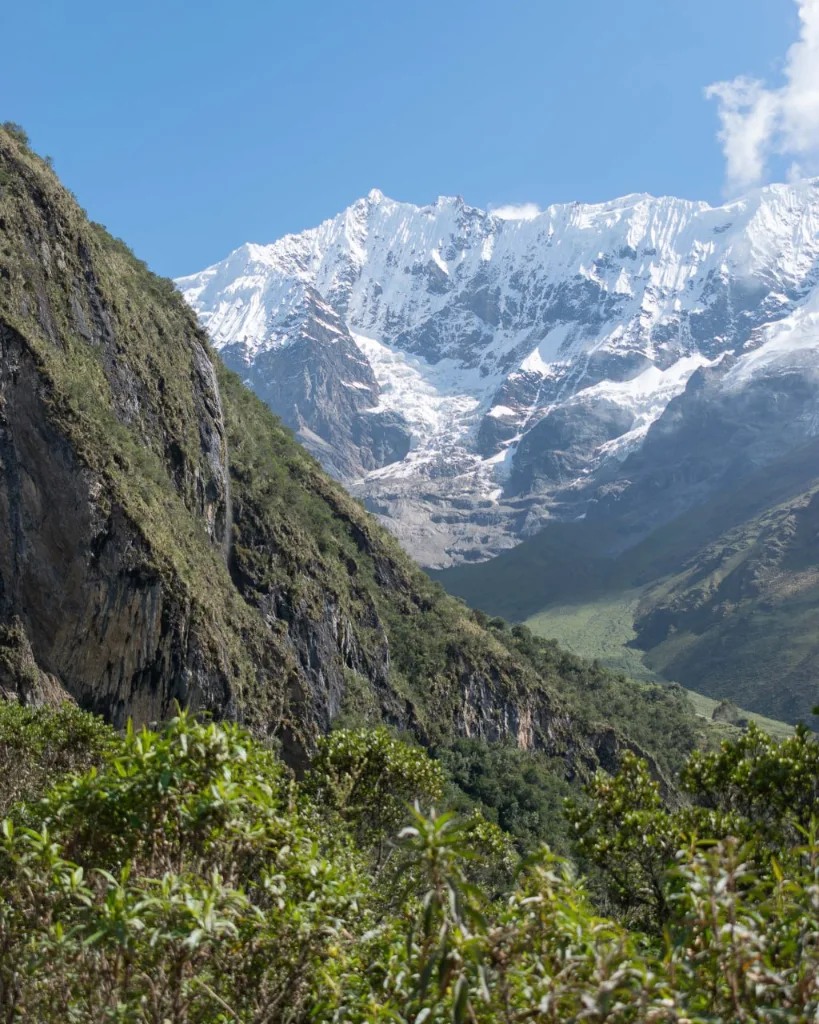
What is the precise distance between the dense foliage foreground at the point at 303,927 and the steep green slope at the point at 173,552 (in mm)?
42869

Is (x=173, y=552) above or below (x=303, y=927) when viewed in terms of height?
above

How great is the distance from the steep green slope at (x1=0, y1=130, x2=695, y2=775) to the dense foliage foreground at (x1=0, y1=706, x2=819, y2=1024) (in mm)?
42869

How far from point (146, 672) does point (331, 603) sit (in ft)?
120

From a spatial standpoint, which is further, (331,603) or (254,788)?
(331,603)

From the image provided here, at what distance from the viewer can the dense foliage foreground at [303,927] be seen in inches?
340

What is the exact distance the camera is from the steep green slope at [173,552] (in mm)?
58781

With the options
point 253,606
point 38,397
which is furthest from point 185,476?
point 38,397

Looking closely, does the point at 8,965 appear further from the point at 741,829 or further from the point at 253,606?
the point at 253,606

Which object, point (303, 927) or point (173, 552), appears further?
point (173, 552)

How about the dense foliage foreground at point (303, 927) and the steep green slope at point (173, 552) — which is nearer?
the dense foliage foreground at point (303, 927)

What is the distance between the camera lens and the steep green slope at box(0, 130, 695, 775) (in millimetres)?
58781

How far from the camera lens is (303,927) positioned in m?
11.9

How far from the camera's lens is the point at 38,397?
60219mm

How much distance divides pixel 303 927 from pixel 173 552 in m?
56.9
